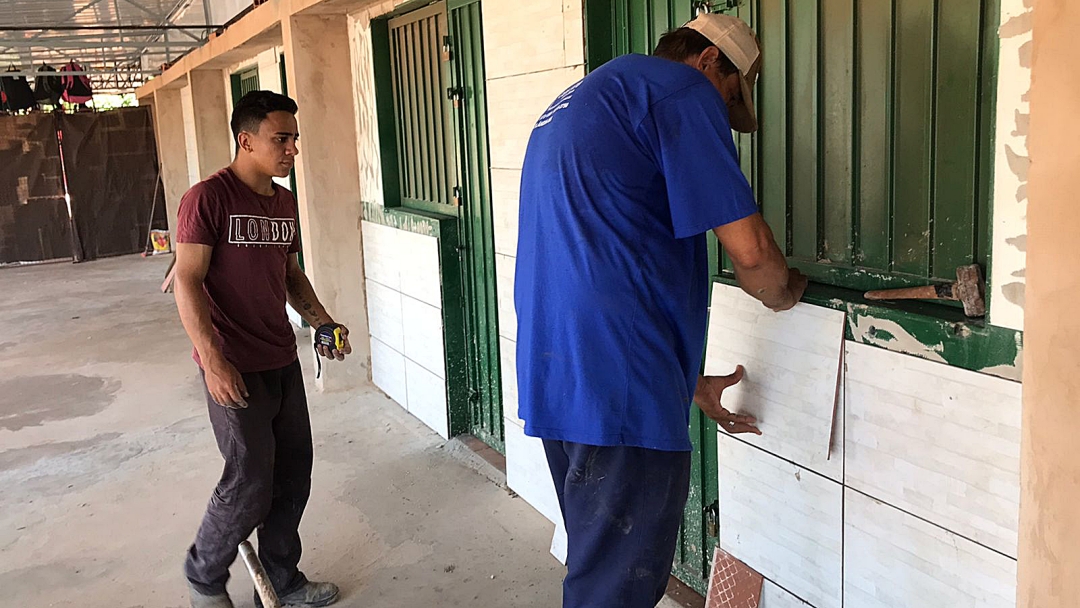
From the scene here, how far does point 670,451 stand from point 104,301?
28.4 ft

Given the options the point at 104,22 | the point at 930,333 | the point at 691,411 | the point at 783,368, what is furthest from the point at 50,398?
the point at 104,22

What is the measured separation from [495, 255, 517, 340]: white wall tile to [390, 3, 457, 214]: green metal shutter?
0.89m

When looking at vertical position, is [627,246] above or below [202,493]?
above

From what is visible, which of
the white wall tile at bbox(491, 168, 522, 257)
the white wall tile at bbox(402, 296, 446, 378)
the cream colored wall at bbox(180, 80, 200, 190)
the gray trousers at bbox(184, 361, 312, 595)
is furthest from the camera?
the cream colored wall at bbox(180, 80, 200, 190)

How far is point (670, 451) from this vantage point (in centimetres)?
180

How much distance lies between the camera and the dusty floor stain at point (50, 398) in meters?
5.18

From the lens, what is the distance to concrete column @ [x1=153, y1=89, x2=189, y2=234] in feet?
38.7

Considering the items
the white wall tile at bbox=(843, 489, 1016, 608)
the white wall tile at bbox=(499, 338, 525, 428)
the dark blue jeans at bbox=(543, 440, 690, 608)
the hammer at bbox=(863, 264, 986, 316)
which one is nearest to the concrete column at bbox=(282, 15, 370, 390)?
the white wall tile at bbox=(499, 338, 525, 428)

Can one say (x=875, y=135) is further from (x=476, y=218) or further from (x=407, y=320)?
(x=407, y=320)

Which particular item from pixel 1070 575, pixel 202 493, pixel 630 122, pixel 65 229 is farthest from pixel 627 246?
pixel 65 229

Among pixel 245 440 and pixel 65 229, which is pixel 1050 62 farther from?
pixel 65 229

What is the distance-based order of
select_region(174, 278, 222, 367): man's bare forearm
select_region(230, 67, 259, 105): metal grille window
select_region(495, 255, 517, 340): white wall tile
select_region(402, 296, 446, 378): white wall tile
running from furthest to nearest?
1. select_region(230, 67, 259, 105): metal grille window
2. select_region(402, 296, 446, 378): white wall tile
3. select_region(495, 255, 517, 340): white wall tile
4. select_region(174, 278, 222, 367): man's bare forearm

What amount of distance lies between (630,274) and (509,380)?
6.40 ft

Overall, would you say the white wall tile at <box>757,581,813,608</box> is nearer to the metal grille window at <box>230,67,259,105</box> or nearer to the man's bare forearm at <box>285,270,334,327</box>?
the man's bare forearm at <box>285,270,334,327</box>
